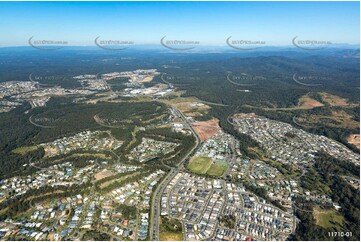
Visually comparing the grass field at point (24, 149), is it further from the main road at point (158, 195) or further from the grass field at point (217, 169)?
the grass field at point (217, 169)

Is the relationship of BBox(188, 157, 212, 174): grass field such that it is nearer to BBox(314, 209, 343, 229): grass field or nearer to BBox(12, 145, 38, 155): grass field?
BBox(314, 209, 343, 229): grass field

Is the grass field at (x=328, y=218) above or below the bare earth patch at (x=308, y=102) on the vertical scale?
above

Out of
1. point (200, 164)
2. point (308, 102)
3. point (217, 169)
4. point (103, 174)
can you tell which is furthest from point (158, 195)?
point (308, 102)

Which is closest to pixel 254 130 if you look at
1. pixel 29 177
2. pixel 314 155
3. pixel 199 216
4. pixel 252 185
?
pixel 314 155

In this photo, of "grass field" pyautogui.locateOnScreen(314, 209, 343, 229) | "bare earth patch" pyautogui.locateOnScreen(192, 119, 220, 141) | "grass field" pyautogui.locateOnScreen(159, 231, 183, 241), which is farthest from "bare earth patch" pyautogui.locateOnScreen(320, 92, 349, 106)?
"grass field" pyautogui.locateOnScreen(159, 231, 183, 241)

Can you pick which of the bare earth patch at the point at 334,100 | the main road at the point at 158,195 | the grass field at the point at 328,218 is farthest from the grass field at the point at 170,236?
the bare earth patch at the point at 334,100

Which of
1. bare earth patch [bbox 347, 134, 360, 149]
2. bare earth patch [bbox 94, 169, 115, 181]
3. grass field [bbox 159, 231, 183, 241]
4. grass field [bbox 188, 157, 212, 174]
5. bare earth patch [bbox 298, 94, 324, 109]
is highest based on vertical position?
grass field [bbox 159, 231, 183, 241]
